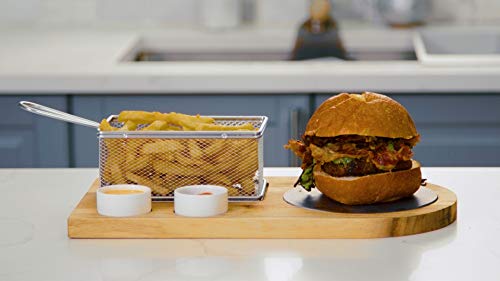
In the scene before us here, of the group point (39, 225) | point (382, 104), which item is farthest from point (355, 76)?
point (39, 225)

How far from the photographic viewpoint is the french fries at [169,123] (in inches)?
61.9

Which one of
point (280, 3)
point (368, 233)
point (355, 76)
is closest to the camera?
point (368, 233)

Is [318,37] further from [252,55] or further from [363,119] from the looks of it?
[363,119]

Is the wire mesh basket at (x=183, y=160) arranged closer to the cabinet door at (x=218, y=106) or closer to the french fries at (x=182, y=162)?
the french fries at (x=182, y=162)

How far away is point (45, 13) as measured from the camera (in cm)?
351

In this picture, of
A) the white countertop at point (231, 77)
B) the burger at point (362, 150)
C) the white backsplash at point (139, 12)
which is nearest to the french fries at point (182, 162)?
the burger at point (362, 150)

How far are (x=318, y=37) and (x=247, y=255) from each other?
1.88 metres

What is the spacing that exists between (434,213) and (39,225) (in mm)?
579

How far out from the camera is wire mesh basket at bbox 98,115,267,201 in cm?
155

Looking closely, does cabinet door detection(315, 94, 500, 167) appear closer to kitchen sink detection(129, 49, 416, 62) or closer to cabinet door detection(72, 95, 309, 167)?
cabinet door detection(72, 95, 309, 167)

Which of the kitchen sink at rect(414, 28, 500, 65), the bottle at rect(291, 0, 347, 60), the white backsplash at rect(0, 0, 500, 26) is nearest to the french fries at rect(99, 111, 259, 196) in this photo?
the bottle at rect(291, 0, 347, 60)

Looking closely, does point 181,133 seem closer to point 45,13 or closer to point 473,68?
point 473,68

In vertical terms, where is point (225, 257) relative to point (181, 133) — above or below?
below

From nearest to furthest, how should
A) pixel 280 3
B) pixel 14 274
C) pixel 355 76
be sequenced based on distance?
pixel 14 274, pixel 355 76, pixel 280 3
